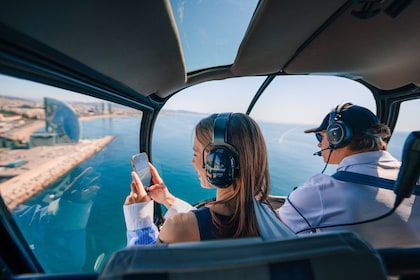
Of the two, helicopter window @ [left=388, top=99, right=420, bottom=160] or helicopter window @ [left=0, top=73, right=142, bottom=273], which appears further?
helicopter window @ [left=388, top=99, right=420, bottom=160]

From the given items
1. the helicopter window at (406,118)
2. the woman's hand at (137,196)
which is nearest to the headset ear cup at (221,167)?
the woman's hand at (137,196)

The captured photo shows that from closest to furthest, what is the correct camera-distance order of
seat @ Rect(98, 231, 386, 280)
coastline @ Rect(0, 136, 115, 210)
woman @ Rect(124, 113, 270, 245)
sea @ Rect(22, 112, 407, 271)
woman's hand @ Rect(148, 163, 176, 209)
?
seat @ Rect(98, 231, 386, 280) → woman @ Rect(124, 113, 270, 245) → coastline @ Rect(0, 136, 115, 210) → woman's hand @ Rect(148, 163, 176, 209) → sea @ Rect(22, 112, 407, 271)

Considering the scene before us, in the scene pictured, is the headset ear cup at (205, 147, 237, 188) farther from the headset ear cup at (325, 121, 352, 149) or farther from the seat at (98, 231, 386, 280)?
the headset ear cup at (325, 121, 352, 149)

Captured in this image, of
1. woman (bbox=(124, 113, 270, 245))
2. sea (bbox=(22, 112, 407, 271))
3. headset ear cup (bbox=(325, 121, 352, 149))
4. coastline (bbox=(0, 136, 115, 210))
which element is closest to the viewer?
woman (bbox=(124, 113, 270, 245))

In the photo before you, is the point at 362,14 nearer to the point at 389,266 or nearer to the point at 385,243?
the point at 385,243

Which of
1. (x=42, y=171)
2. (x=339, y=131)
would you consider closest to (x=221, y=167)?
(x=339, y=131)

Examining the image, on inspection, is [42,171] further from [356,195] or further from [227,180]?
[356,195]

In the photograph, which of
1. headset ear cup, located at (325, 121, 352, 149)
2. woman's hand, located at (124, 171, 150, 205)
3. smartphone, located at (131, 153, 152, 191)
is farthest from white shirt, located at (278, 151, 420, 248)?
smartphone, located at (131, 153, 152, 191)
